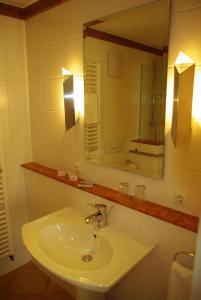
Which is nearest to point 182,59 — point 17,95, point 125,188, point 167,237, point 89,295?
point 125,188

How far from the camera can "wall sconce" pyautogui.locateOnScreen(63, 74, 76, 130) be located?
1.69 metres

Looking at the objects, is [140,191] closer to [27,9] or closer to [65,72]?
[65,72]

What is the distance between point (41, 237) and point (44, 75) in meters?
1.28

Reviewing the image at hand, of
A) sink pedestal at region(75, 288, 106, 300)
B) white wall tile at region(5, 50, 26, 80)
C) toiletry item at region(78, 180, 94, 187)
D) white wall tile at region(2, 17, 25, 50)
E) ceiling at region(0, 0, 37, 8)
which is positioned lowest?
sink pedestal at region(75, 288, 106, 300)

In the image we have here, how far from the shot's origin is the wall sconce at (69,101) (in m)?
1.69

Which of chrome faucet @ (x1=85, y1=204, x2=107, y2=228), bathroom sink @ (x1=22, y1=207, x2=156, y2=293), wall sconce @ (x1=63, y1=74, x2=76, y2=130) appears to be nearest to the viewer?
bathroom sink @ (x1=22, y1=207, x2=156, y2=293)

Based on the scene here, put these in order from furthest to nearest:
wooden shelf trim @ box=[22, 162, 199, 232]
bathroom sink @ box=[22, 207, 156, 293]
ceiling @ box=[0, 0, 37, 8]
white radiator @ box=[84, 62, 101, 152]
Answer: ceiling @ box=[0, 0, 37, 8] → white radiator @ box=[84, 62, 101, 152] → wooden shelf trim @ box=[22, 162, 199, 232] → bathroom sink @ box=[22, 207, 156, 293]

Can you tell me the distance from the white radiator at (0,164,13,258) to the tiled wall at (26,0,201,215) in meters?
0.40

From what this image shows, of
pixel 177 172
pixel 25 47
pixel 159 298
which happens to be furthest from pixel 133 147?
pixel 25 47

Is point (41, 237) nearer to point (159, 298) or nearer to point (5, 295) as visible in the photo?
point (159, 298)

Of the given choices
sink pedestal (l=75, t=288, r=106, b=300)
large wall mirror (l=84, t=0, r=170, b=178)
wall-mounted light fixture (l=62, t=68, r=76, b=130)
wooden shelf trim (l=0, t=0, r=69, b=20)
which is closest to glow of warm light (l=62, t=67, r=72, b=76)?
wall-mounted light fixture (l=62, t=68, r=76, b=130)

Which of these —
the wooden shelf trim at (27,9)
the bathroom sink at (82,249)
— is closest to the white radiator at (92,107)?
the bathroom sink at (82,249)

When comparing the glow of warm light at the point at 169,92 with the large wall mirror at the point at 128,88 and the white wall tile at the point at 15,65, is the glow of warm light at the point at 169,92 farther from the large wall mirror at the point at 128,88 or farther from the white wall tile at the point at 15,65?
the white wall tile at the point at 15,65

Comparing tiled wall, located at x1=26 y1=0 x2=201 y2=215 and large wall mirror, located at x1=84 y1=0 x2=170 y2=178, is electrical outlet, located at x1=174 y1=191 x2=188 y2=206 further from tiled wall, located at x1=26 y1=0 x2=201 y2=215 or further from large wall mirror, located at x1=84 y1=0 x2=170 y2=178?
large wall mirror, located at x1=84 y1=0 x2=170 y2=178
